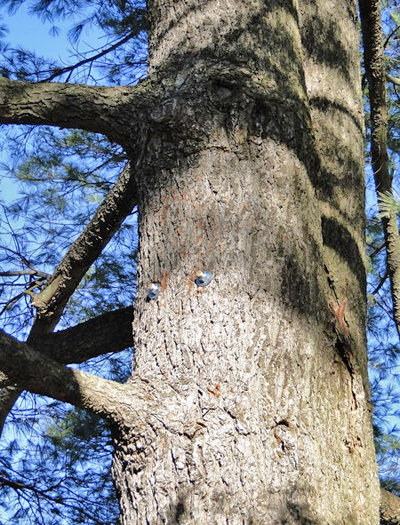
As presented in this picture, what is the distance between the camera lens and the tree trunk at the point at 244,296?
1.11 meters

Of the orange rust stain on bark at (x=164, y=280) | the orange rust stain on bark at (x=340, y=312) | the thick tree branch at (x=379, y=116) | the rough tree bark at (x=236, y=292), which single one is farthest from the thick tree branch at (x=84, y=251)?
the thick tree branch at (x=379, y=116)

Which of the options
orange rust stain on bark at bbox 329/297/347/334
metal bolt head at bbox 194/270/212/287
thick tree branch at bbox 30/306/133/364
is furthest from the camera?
thick tree branch at bbox 30/306/133/364

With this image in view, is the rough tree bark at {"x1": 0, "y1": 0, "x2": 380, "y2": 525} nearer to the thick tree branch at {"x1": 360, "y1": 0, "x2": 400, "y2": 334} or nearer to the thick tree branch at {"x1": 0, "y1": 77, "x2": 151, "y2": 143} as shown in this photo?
the thick tree branch at {"x1": 0, "y1": 77, "x2": 151, "y2": 143}

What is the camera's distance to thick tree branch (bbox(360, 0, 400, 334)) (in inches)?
82.4

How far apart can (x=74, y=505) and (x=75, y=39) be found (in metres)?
2.34

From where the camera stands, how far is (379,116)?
2164mm

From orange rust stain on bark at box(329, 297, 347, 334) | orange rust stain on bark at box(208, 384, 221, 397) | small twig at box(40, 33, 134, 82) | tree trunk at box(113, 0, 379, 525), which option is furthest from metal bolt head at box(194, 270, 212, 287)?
small twig at box(40, 33, 134, 82)

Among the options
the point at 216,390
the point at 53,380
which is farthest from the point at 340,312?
the point at 53,380

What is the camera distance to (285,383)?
3.84 ft

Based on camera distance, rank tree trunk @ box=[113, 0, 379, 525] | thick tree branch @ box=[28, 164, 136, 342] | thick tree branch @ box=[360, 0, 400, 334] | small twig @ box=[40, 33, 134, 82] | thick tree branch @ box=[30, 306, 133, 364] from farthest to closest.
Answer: small twig @ box=[40, 33, 134, 82] → thick tree branch @ box=[360, 0, 400, 334] → thick tree branch @ box=[30, 306, 133, 364] → thick tree branch @ box=[28, 164, 136, 342] → tree trunk @ box=[113, 0, 379, 525]

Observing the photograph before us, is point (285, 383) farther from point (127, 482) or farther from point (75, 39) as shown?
point (75, 39)

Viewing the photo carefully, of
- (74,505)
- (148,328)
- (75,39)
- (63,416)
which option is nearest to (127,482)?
(148,328)

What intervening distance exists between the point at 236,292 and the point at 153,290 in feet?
0.55

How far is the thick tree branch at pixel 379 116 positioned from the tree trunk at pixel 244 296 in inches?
20.8
